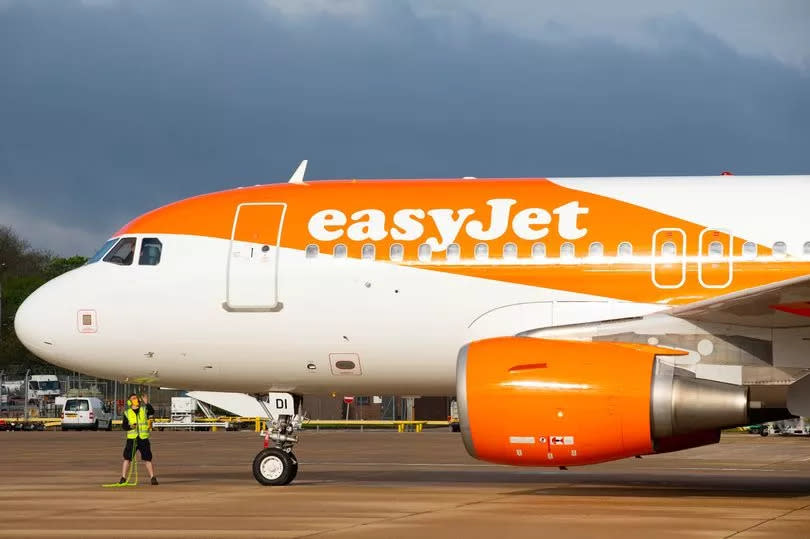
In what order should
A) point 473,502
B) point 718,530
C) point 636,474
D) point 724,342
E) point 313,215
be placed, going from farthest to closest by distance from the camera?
point 636,474 → point 313,215 → point 473,502 → point 724,342 → point 718,530

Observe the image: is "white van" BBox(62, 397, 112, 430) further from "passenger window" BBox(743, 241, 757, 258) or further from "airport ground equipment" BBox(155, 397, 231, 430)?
"passenger window" BBox(743, 241, 757, 258)

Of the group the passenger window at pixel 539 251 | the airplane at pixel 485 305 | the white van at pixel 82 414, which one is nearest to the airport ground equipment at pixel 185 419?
the white van at pixel 82 414

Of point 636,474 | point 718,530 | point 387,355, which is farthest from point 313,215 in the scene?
point 636,474

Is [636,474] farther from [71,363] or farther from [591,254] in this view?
[71,363]

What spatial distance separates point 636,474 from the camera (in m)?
24.6

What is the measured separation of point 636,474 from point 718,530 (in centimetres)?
1108

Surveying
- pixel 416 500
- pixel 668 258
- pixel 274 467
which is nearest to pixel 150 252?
pixel 274 467

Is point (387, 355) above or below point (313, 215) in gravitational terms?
below

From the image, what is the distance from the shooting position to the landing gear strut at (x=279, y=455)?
62.8 ft

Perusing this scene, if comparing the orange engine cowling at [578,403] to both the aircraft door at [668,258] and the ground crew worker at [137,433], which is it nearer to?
the aircraft door at [668,258]

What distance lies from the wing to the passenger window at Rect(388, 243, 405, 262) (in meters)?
4.02

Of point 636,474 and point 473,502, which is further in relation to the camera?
point 636,474

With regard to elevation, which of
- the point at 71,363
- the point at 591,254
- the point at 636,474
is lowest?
the point at 636,474

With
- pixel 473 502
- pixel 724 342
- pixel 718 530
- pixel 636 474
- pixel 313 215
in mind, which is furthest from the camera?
pixel 636 474
